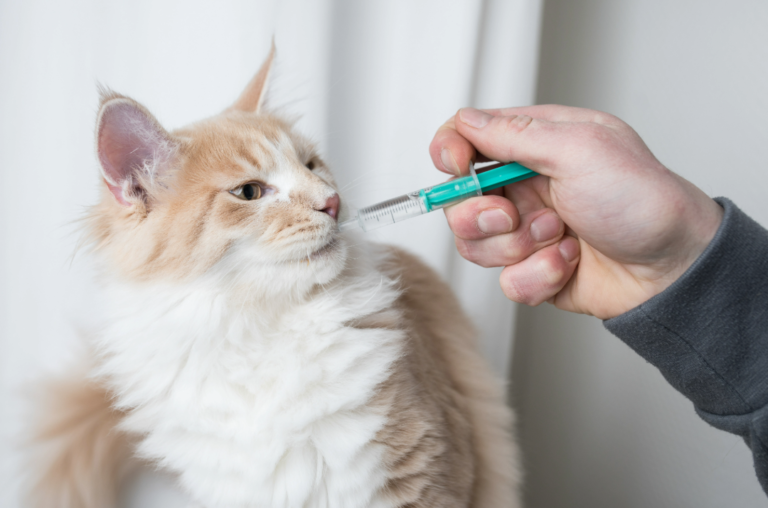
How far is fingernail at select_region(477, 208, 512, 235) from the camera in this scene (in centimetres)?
92

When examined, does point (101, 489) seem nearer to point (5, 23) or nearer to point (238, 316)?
point (238, 316)

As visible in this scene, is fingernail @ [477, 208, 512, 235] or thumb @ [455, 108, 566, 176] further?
fingernail @ [477, 208, 512, 235]

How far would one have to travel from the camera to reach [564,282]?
3.38 ft

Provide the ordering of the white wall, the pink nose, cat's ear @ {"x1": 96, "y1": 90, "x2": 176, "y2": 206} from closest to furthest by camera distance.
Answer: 1. cat's ear @ {"x1": 96, "y1": 90, "x2": 176, "y2": 206}
2. the pink nose
3. the white wall

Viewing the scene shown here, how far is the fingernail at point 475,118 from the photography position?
35.3 inches

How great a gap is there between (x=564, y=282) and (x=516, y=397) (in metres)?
1.23

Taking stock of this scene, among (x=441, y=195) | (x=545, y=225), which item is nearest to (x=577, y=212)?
(x=545, y=225)

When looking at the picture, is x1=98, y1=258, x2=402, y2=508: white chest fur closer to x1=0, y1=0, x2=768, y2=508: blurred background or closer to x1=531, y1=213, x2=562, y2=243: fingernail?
x1=0, y1=0, x2=768, y2=508: blurred background

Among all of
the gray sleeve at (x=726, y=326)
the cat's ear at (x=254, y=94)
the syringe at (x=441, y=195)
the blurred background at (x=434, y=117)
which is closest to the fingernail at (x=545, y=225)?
the syringe at (x=441, y=195)

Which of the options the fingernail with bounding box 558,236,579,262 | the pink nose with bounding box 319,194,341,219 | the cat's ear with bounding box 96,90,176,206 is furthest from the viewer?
the fingernail with bounding box 558,236,579,262

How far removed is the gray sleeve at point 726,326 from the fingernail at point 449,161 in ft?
1.38

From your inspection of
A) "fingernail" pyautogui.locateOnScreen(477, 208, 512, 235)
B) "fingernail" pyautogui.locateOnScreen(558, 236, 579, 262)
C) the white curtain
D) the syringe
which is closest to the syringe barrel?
the syringe

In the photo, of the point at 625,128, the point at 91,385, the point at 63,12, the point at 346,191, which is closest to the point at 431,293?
the point at 346,191

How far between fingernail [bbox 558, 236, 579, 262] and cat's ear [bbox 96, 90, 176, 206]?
81 centimetres
